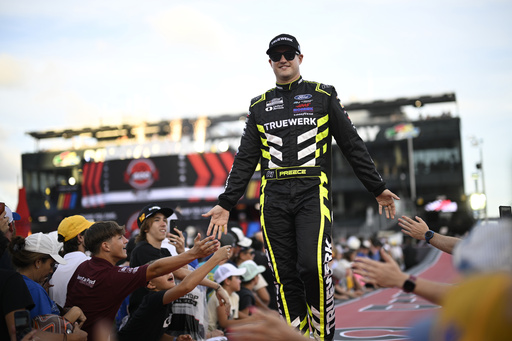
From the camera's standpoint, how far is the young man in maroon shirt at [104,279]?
444 cm

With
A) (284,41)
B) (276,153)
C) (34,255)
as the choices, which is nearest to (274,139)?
(276,153)

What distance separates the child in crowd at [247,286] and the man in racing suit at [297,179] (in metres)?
3.67

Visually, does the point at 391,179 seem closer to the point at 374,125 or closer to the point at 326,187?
the point at 374,125

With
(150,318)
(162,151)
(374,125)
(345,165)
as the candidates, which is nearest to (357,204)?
(345,165)

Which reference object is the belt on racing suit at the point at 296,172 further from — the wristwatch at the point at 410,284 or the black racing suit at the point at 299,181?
the wristwatch at the point at 410,284

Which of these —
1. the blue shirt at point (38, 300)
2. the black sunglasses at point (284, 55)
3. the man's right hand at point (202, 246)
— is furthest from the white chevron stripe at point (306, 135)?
the blue shirt at point (38, 300)

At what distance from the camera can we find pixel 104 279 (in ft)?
15.1

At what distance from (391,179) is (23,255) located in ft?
188

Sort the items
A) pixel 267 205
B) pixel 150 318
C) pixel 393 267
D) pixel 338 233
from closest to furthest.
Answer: pixel 393 267, pixel 267 205, pixel 150 318, pixel 338 233

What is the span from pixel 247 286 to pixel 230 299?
99cm

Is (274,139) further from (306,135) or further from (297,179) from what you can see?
(297,179)

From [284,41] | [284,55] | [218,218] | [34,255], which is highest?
[284,41]

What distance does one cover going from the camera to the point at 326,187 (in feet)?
14.9

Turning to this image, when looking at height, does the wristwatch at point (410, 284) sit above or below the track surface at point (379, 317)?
above
